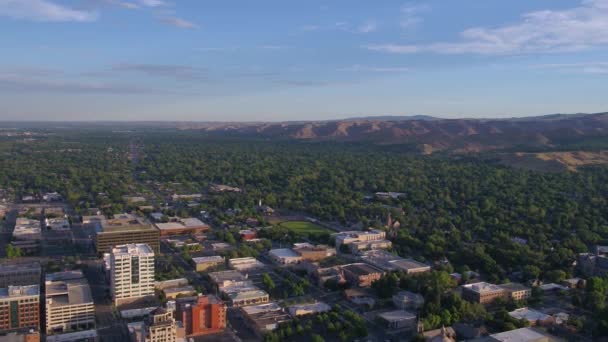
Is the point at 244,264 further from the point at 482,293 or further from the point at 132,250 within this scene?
the point at 482,293

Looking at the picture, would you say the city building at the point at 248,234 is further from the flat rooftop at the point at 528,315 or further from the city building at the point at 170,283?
the flat rooftop at the point at 528,315

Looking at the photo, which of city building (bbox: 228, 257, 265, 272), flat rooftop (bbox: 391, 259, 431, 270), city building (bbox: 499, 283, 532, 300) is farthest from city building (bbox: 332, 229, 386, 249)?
city building (bbox: 499, 283, 532, 300)

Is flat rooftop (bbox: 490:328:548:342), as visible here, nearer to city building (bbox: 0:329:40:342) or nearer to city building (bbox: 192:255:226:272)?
city building (bbox: 192:255:226:272)

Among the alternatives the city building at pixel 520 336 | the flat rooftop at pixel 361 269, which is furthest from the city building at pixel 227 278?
the city building at pixel 520 336

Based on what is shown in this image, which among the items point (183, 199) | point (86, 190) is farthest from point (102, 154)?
point (183, 199)

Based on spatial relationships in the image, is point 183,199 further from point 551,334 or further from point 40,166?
point 551,334

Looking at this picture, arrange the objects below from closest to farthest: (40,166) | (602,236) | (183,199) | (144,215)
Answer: (602,236)
(144,215)
(183,199)
(40,166)
